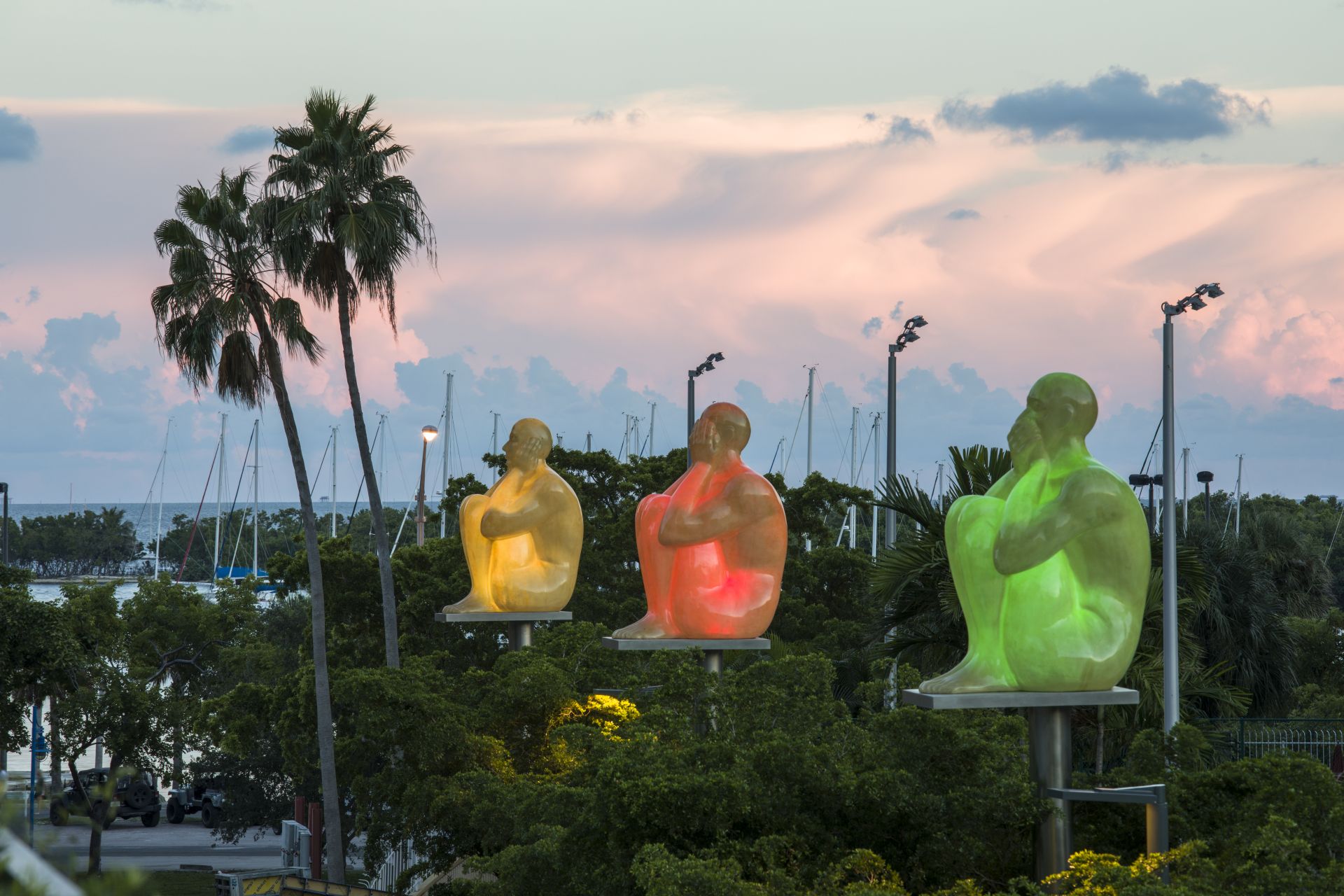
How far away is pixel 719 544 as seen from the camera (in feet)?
51.2

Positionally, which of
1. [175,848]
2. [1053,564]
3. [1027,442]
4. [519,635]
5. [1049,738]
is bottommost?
[175,848]

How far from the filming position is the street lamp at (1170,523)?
1505 cm

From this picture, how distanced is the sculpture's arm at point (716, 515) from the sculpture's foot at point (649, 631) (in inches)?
37.0

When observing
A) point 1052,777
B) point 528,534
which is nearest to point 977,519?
point 1052,777

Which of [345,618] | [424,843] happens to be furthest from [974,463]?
[345,618]

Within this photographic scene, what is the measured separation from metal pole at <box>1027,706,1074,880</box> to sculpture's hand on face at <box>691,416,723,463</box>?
516cm

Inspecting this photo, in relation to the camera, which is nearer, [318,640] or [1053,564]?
[1053,564]

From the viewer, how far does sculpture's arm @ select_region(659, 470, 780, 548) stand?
15312mm

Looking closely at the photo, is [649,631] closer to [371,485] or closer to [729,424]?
[729,424]

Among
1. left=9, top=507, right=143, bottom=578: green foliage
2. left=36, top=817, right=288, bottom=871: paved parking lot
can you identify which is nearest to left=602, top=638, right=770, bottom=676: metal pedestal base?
left=36, top=817, right=288, bottom=871: paved parking lot

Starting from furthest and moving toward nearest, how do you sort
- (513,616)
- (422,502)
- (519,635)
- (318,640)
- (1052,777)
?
1. (422,502)
2. (318,640)
3. (519,635)
4. (513,616)
5. (1052,777)

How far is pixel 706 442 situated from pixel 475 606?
5.74 meters

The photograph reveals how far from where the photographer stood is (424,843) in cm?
1908

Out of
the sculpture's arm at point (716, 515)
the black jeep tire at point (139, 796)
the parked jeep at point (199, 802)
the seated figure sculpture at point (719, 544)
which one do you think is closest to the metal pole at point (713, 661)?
the seated figure sculpture at point (719, 544)
